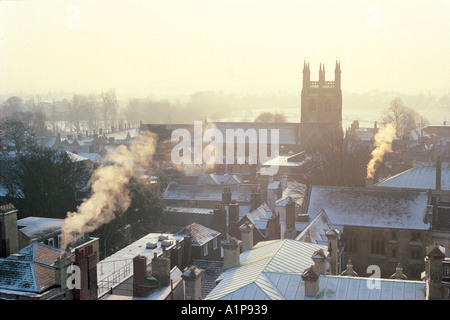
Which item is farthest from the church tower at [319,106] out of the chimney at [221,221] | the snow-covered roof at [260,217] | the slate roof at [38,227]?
the slate roof at [38,227]

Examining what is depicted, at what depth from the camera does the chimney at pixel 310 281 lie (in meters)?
11.9

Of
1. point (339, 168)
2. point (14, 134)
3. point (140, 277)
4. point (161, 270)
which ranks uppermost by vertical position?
point (14, 134)

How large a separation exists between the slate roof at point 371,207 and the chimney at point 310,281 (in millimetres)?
12665

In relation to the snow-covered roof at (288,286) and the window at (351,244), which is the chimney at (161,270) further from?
the window at (351,244)

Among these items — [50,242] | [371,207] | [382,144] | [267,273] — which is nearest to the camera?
[267,273]

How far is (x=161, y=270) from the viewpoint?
13992 mm

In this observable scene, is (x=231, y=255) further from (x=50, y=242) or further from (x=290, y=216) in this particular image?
(x=50, y=242)

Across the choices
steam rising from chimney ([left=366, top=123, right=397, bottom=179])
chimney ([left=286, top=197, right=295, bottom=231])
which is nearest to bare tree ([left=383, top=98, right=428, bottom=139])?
steam rising from chimney ([left=366, top=123, right=397, bottom=179])

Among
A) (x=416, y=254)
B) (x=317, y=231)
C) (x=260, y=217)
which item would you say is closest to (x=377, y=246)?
(x=416, y=254)

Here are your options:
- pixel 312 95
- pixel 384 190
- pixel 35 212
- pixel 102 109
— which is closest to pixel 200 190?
pixel 35 212

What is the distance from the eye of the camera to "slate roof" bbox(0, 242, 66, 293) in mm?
12367

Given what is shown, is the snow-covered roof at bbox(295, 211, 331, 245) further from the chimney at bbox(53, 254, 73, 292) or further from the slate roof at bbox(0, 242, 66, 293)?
the slate roof at bbox(0, 242, 66, 293)

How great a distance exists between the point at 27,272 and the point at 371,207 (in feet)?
57.8

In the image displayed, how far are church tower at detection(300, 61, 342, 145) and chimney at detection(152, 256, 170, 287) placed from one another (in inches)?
1685
